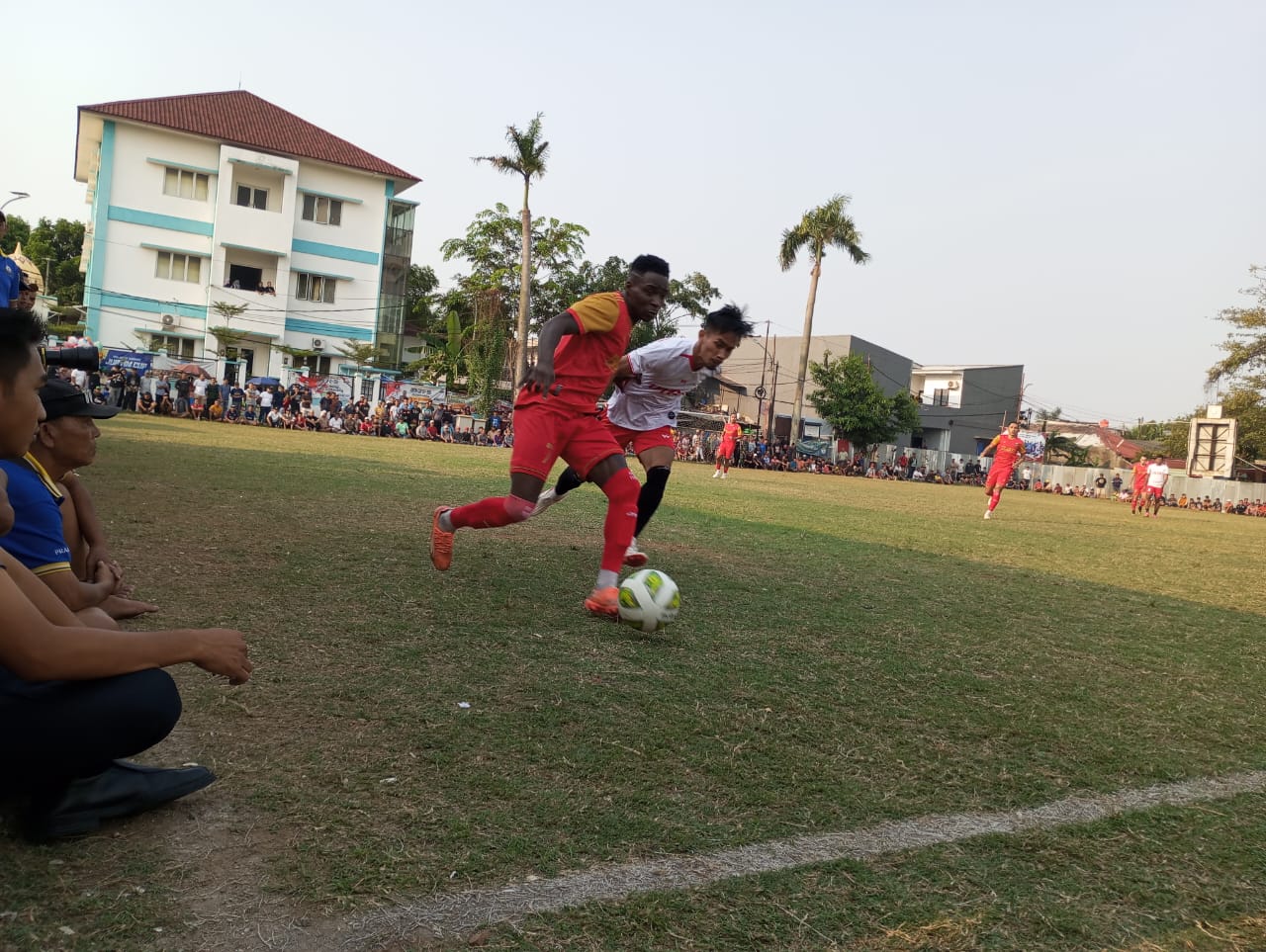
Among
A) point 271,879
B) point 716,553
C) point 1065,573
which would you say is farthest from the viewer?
point 1065,573

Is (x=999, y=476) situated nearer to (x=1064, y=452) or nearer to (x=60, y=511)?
(x=60, y=511)

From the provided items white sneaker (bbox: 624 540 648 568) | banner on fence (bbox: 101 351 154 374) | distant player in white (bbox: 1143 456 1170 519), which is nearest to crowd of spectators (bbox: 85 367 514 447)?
banner on fence (bbox: 101 351 154 374)

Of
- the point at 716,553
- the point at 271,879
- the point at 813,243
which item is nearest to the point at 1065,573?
the point at 716,553

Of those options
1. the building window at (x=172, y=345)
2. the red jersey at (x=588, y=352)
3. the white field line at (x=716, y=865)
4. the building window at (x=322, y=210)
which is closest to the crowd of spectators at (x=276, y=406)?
the building window at (x=172, y=345)

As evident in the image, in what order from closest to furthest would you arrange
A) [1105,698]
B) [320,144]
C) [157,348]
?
[1105,698], [157,348], [320,144]

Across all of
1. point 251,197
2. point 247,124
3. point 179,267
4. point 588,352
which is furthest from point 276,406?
point 588,352

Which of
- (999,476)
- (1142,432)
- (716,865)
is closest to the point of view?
(716,865)

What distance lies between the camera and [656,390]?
6.48 meters

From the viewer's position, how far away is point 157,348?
38688mm

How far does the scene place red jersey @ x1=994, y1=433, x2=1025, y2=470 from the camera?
1908 centimetres

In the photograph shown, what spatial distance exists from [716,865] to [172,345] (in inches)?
1695

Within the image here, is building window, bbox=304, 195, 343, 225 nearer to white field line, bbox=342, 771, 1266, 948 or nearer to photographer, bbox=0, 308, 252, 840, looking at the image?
photographer, bbox=0, 308, 252, 840

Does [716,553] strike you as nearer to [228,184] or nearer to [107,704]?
[107,704]

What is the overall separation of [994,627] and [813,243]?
41.6m
